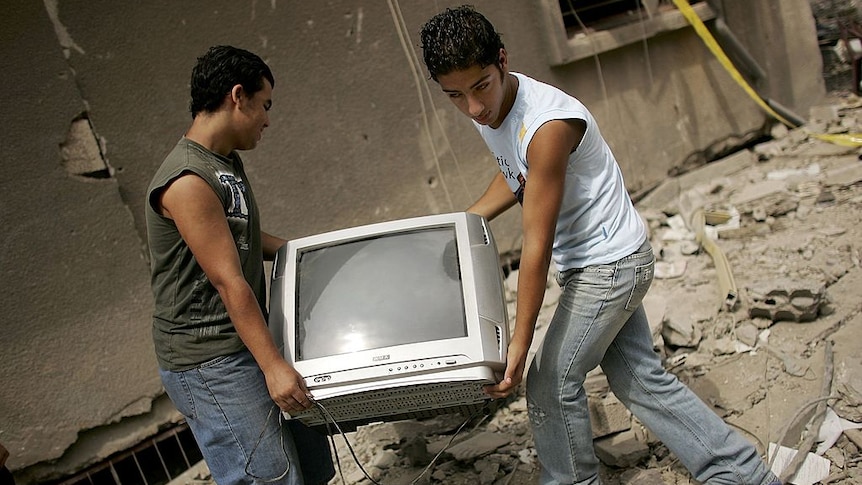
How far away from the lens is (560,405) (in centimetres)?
227

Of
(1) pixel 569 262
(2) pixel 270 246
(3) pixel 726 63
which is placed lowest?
(1) pixel 569 262

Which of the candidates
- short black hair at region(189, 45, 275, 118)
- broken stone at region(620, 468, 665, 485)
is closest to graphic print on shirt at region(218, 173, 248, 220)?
short black hair at region(189, 45, 275, 118)

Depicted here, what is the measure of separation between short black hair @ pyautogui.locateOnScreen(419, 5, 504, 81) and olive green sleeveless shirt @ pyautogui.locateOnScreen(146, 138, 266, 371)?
671mm

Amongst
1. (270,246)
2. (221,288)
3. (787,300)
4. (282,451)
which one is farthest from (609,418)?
(221,288)

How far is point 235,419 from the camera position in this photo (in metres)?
2.17

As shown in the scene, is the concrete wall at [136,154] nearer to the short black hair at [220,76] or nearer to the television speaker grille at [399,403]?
the short black hair at [220,76]

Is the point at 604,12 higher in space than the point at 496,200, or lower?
higher

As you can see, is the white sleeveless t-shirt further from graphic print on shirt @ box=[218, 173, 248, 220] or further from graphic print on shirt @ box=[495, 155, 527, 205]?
graphic print on shirt @ box=[218, 173, 248, 220]

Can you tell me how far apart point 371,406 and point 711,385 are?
1.75 metres

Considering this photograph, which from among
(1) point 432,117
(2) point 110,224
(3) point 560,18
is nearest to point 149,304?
(2) point 110,224

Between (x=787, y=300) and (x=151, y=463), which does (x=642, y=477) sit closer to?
(x=787, y=300)

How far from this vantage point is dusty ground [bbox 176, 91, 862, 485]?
286 cm

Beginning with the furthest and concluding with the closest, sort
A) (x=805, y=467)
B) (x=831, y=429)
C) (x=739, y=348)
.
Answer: (x=739, y=348), (x=831, y=429), (x=805, y=467)

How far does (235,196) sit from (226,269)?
0.79 ft
